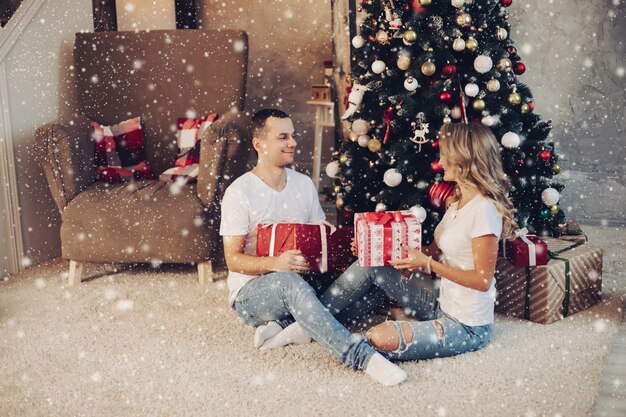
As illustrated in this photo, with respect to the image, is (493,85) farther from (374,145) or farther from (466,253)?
(466,253)

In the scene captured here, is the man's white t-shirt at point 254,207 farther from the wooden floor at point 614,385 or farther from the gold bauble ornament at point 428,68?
the wooden floor at point 614,385

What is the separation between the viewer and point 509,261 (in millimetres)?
2773

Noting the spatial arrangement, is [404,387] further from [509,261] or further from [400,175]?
[400,175]

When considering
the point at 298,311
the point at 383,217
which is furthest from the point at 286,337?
the point at 383,217

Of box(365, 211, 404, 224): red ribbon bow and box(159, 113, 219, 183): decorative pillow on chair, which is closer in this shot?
box(365, 211, 404, 224): red ribbon bow

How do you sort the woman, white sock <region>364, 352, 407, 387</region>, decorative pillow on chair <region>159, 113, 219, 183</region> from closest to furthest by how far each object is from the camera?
white sock <region>364, 352, 407, 387</region>
the woman
decorative pillow on chair <region>159, 113, 219, 183</region>

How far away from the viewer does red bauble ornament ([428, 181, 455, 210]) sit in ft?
9.58

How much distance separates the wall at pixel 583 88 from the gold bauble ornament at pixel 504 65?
1.41 m

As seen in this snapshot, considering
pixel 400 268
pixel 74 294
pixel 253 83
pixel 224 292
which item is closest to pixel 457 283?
pixel 400 268

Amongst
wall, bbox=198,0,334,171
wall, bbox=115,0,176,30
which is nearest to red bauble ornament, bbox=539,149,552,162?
wall, bbox=198,0,334,171

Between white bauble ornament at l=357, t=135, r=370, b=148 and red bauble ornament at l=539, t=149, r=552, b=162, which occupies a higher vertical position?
white bauble ornament at l=357, t=135, r=370, b=148

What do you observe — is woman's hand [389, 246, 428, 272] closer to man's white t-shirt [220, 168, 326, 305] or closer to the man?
the man

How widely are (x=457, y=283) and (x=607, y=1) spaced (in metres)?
2.69

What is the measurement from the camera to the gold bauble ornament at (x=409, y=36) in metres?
2.97
